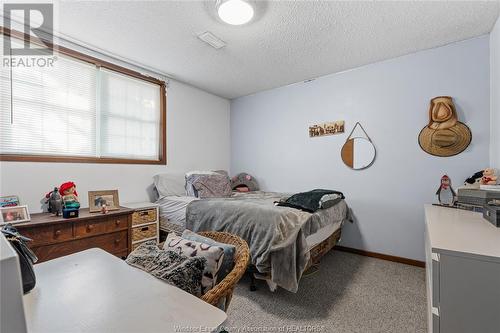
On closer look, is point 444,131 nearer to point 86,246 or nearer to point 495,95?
point 495,95

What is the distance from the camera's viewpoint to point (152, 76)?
320cm

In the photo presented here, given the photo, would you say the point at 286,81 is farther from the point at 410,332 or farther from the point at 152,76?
the point at 410,332

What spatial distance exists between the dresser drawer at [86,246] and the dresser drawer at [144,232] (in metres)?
0.17

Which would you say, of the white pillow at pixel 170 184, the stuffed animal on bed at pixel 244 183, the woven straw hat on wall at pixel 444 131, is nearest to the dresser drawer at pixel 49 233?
the white pillow at pixel 170 184

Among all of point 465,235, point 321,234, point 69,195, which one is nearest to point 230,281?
point 465,235

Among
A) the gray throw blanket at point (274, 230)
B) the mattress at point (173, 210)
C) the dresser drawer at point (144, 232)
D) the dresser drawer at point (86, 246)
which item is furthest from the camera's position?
the mattress at point (173, 210)

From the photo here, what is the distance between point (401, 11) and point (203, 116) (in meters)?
2.99

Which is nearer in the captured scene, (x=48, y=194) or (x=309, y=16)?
(x=309, y=16)

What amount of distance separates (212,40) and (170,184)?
1.95 m

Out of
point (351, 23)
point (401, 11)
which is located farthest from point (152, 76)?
point (401, 11)

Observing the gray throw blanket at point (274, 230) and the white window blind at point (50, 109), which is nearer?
the gray throw blanket at point (274, 230)

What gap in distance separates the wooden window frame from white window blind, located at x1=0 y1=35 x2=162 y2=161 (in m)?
0.05

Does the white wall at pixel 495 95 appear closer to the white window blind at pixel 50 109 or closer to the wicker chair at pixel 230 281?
the wicker chair at pixel 230 281

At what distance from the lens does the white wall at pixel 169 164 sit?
2.17 meters
